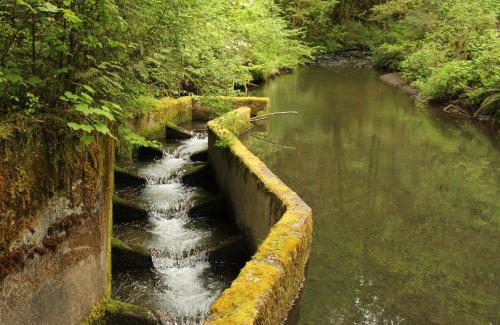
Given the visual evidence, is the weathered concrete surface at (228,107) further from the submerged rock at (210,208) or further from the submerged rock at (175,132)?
the submerged rock at (210,208)

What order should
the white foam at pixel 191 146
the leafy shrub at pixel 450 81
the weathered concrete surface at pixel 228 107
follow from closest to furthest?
1. the white foam at pixel 191 146
2. the weathered concrete surface at pixel 228 107
3. the leafy shrub at pixel 450 81

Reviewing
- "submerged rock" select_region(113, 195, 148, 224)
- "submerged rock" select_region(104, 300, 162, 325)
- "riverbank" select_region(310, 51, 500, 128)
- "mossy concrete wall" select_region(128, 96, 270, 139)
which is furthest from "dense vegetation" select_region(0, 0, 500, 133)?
"submerged rock" select_region(104, 300, 162, 325)

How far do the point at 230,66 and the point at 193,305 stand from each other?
6.35m

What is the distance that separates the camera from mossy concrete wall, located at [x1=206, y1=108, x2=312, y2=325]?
4.96 metres

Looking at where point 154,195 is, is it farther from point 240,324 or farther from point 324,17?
point 324,17

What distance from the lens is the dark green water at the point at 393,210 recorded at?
284 inches

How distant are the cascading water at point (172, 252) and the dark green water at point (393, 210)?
57.4 inches

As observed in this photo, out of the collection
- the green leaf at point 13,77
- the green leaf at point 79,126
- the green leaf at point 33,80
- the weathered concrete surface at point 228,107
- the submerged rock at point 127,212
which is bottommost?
the submerged rock at point 127,212

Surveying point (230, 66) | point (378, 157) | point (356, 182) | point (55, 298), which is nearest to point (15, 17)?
point (55, 298)

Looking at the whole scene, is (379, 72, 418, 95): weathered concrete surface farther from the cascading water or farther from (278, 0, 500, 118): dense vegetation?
the cascading water

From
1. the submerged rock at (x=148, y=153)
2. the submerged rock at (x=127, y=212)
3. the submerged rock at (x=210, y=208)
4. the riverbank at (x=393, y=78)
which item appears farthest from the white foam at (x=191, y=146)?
the riverbank at (x=393, y=78)

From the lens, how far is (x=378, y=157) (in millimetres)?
14016

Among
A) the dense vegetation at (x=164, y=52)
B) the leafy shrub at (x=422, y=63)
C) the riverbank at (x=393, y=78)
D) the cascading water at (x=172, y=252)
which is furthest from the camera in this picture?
the leafy shrub at (x=422, y=63)

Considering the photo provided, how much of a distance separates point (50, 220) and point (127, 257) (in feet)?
9.45
